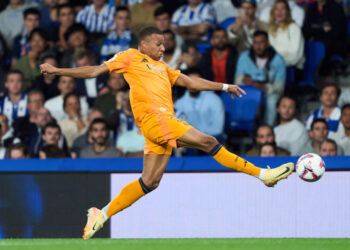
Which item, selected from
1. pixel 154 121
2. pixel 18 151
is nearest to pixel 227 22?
pixel 18 151

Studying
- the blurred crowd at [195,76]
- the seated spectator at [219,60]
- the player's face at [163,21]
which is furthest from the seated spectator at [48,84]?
the seated spectator at [219,60]

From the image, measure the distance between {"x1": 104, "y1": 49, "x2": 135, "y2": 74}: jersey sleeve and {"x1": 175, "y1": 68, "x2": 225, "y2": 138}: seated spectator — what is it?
3.38 meters

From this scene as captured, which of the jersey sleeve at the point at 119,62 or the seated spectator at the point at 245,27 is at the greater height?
the seated spectator at the point at 245,27

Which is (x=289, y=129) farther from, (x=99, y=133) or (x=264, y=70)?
(x=99, y=133)

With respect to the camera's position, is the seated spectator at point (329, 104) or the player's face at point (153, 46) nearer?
the player's face at point (153, 46)

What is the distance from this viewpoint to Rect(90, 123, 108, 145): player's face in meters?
10.0

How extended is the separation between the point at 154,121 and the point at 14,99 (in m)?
4.95

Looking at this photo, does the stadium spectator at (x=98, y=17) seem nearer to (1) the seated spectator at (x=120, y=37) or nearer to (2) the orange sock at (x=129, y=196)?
(1) the seated spectator at (x=120, y=37)

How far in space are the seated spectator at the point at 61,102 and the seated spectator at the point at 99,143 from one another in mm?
801

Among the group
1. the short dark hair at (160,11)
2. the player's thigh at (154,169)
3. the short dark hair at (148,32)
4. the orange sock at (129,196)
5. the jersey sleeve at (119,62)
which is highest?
the short dark hair at (160,11)

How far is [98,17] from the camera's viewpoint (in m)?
12.2

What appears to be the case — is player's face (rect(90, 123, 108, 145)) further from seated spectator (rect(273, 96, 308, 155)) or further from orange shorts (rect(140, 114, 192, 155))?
orange shorts (rect(140, 114, 192, 155))

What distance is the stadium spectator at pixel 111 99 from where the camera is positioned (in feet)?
34.8
